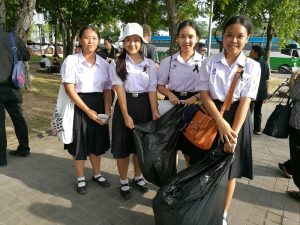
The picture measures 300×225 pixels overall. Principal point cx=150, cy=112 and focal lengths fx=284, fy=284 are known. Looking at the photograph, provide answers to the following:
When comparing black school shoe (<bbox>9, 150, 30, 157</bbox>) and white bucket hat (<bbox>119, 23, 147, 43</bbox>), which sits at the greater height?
white bucket hat (<bbox>119, 23, 147, 43</bbox>)

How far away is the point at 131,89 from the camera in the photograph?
3.03m

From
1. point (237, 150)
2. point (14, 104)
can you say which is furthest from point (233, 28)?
point (14, 104)

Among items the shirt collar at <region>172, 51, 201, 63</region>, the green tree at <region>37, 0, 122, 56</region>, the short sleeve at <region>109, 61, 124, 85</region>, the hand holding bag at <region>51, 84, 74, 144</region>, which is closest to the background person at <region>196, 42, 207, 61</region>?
the shirt collar at <region>172, 51, 201, 63</region>

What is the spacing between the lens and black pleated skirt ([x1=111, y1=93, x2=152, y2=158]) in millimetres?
3086

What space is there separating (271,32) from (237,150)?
1423 cm

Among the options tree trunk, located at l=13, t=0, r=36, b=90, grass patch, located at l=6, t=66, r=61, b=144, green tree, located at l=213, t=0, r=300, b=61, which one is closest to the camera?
grass patch, located at l=6, t=66, r=61, b=144

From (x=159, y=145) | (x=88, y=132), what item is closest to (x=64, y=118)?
(x=88, y=132)

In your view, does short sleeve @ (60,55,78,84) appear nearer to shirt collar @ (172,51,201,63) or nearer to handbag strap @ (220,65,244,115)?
shirt collar @ (172,51,201,63)

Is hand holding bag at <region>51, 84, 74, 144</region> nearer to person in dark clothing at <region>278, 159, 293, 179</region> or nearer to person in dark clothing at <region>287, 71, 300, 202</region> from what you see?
person in dark clothing at <region>287, 71, 300, 202</region>

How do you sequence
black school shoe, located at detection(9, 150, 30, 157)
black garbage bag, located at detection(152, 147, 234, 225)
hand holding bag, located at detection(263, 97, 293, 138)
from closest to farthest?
1. black garbage bag, located at detection(152, 147, 234, 225)
2. hand holding bag, located at detection(263, 97, 293, 138)
3. black school shoe, located at detection(9, 150, 30, 157)

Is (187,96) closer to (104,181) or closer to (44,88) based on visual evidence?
(104,181)

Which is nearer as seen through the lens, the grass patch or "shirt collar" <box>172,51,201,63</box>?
"shirt collar" <box>172,51,201,63</box>

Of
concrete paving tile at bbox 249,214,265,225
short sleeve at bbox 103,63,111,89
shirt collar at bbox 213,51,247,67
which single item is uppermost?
shirt collar at bbox 213,51,247,67

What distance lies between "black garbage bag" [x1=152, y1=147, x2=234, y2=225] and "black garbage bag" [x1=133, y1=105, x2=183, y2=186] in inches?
14.4
